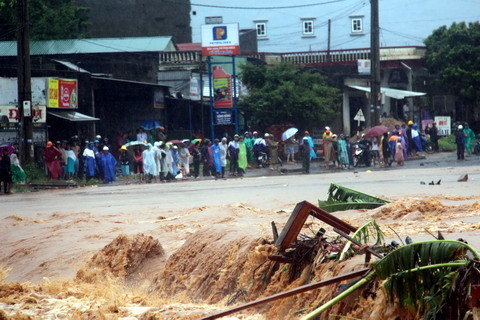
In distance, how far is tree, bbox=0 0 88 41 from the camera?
44.7m

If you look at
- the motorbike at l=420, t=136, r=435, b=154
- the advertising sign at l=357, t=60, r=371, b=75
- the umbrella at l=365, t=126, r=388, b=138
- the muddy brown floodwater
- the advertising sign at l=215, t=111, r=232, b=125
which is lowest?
the muddy brown floodwater

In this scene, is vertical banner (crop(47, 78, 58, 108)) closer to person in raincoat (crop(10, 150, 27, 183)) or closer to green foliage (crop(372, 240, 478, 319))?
person in raincoat (crop(10, 150, 27, 183))

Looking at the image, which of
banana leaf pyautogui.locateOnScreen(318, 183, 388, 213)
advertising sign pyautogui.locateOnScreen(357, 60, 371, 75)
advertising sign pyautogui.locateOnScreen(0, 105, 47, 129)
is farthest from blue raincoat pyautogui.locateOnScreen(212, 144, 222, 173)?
banana leaf pyautogui.locateOnScreen(318, 183, 388, 213)

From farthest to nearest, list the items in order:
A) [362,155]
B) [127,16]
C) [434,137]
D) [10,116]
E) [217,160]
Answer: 1. [127,16]
2. [434,137]
3. [362,155]
4. [217,160]
5. [10,116]

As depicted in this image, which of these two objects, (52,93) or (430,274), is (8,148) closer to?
(52,93)

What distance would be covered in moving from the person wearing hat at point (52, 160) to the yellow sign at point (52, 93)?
3.56 metres

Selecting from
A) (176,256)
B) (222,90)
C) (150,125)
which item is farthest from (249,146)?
(176,256)

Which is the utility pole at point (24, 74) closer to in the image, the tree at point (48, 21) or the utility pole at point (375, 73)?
the tree at point (48, 21)

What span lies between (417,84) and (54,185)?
2888 cm

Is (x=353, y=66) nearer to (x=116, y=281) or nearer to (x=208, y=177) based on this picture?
(x=208, y=177)

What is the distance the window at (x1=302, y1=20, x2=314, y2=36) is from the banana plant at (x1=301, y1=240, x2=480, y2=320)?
56.9 metres

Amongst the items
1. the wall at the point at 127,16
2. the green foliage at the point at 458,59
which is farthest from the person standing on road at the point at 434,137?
the wall at the point at 127,16

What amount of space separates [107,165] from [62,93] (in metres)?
4.83

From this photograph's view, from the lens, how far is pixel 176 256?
11398 mm
